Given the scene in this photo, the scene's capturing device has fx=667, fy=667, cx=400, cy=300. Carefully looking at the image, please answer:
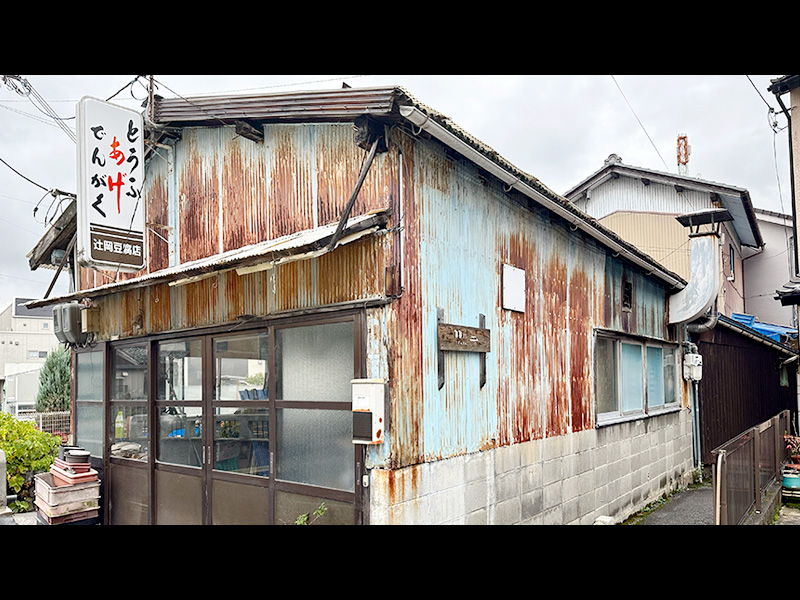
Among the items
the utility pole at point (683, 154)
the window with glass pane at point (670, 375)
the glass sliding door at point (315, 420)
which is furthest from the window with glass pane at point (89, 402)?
the utility pole at point (683, 154)

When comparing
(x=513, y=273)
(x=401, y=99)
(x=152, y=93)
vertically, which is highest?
(x=152, y=93)

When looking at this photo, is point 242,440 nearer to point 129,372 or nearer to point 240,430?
point 240,430

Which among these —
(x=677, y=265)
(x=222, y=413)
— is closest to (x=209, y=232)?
(x=222, y=413)

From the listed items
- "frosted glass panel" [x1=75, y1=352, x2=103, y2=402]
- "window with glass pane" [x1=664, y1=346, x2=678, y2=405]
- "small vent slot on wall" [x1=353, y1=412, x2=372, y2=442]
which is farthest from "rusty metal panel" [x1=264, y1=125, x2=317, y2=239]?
"window with glass pane" [x1=664, y1=346, x2=678, y2=405]

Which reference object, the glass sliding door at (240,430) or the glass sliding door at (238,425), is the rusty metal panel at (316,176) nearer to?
the glass sliding door at (238,425)

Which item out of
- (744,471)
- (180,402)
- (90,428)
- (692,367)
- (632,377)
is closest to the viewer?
(744,471)

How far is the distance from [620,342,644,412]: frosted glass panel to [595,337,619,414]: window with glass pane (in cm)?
23

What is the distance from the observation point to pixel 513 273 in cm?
691

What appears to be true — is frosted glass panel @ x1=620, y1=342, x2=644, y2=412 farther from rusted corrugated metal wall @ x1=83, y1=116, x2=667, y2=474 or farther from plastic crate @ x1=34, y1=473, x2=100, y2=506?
plastic crate @ x1=34, y1=473, x2=100, y2=506

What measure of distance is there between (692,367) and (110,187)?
33.2ft

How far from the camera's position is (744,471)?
276 inches

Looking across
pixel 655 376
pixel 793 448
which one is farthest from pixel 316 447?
pixel 793 448
